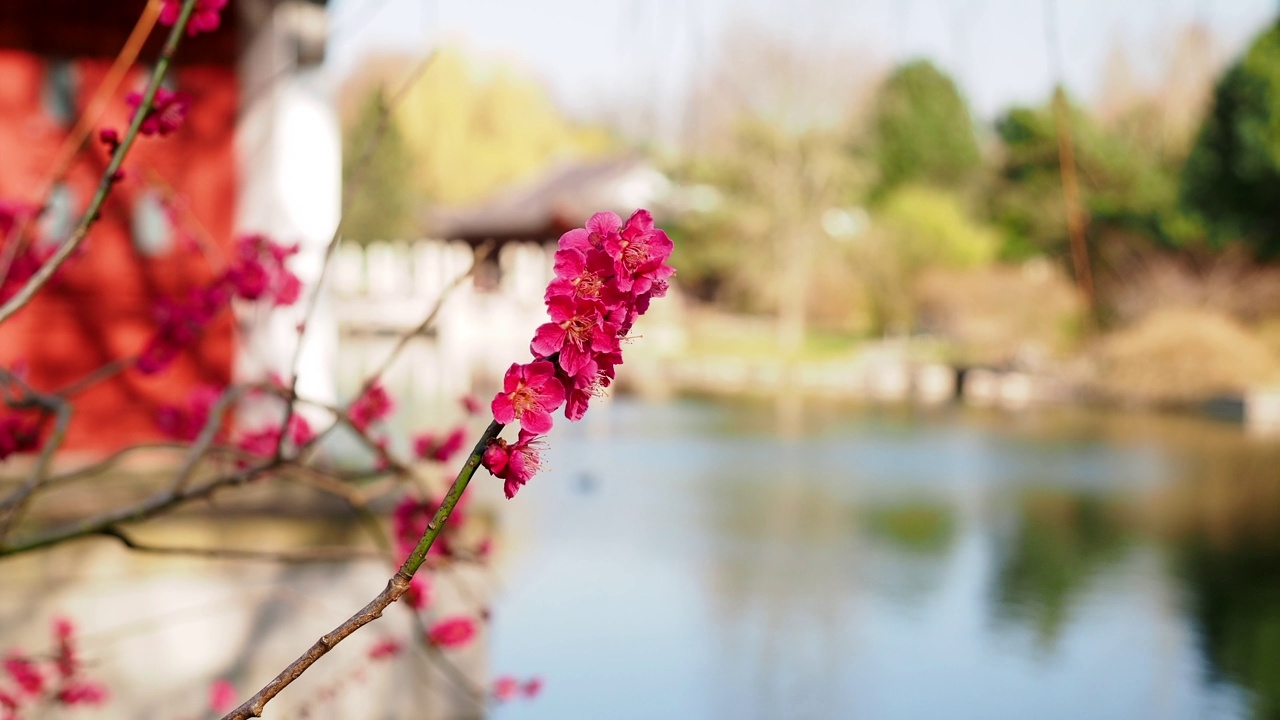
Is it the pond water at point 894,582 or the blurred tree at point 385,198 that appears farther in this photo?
the blurred tree at point 385,198

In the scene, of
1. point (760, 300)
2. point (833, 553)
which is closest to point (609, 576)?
point (833, 553)

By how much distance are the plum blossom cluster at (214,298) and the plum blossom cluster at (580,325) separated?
1.39 m

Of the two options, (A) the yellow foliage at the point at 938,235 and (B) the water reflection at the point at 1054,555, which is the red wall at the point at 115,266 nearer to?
(B) the water reflection at the point at 1054,555

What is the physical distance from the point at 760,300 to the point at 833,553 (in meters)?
18.2

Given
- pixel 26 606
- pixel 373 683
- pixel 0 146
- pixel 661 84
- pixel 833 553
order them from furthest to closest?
pixel 833 553
pixel 661 84
pixel 0 146
pixel 373 683
pixel 26 606

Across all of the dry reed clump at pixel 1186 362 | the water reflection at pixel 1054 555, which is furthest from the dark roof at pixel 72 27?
the dry reed clump at pixel 1186 362

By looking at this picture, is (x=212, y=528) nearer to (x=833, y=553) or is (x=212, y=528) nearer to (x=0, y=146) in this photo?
(x=0, y=146)

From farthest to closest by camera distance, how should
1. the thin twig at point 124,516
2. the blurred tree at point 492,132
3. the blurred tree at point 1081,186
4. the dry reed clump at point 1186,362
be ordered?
1. the blurred tree at point 492,132
2. the blurred tree at point 1081,186
3. the dry reed clump at point 1186,362
4. the thin twig at point 124,516

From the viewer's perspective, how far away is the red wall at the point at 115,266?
4.41 meters

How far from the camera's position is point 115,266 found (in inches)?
179

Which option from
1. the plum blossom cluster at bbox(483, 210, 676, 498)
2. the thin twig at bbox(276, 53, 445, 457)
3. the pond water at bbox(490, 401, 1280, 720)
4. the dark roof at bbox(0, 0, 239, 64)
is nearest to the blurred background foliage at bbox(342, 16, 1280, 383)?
the pond water at bbox(490, 401, 1280, 720)

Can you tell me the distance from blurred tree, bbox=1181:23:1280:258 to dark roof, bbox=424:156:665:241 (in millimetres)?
8798

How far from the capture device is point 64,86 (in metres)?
4.48

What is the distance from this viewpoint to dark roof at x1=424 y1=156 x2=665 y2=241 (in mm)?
22562
